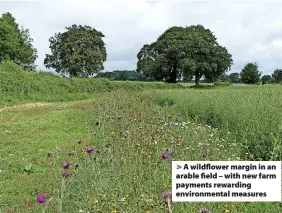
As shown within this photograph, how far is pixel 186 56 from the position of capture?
4047 cm

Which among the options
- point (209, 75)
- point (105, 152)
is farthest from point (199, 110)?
point (209, 75)

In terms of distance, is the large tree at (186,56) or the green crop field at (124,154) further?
the large tree at (186,56)

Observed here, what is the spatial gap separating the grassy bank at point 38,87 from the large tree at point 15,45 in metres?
18.2

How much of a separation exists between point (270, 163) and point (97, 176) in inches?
74.6

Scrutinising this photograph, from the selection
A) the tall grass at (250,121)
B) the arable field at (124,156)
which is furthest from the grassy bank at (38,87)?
the tall grass at (250,121)

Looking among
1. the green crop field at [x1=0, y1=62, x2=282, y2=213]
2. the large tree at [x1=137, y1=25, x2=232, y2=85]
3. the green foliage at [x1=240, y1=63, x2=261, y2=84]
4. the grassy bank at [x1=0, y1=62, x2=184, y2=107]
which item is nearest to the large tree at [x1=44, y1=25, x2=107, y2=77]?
the large tree at [x1=137, y1=25, x2=232, y2=85]

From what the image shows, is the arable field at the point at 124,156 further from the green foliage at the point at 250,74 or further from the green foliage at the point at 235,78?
the green foliage at the point at 235,78

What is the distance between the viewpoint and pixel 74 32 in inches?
1863

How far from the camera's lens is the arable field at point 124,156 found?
9.77 ft

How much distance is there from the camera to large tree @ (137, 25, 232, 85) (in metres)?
40.5

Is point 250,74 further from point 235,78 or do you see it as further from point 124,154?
point 124,154

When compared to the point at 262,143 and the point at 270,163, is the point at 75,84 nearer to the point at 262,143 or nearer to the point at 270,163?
the point at 262,143

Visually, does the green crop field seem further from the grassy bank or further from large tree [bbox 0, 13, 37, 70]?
large tree [bbox 0, 13, 37, 70]

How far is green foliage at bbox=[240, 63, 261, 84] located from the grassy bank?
32008 millimetres
